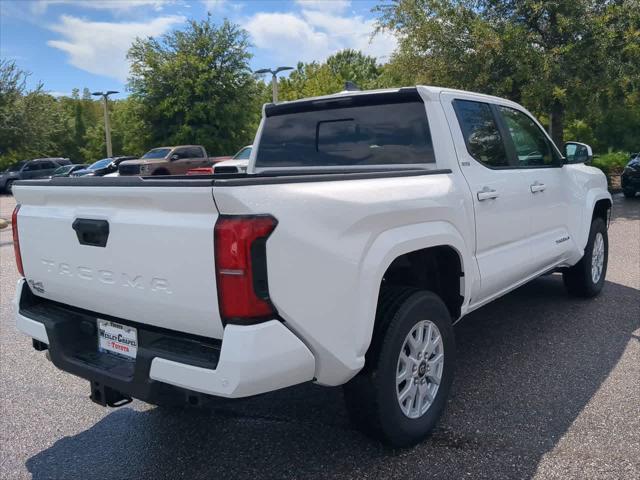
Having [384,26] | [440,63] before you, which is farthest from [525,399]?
[384,26]

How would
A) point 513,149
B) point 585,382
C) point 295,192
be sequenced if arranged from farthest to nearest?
point 513,149 → point 585,382 → point 295,192

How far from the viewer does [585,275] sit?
227 inches

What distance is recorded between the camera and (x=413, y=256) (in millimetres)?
3389

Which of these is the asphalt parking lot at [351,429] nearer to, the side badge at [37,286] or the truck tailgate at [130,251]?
the truck tailgate at [130,251]

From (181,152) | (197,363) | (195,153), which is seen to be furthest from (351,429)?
(195,153)

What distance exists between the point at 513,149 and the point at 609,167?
19593 mm

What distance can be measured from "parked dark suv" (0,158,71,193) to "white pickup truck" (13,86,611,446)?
2939cm

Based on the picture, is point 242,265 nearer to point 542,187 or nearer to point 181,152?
point 542,187

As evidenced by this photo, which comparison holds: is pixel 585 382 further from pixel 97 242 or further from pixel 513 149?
pixel 97 242

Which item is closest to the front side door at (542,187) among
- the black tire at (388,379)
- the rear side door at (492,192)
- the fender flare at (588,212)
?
the rear side door at (492,192)

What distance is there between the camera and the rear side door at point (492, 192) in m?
3.71

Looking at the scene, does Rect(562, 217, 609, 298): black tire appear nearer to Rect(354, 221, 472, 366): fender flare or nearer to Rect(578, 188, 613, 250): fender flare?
Rect(578, 188, 613, 250): fender flare

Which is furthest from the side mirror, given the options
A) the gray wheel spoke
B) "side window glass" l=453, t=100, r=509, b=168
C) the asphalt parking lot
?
the gray wheel spoke

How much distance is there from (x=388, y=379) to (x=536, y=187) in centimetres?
235
